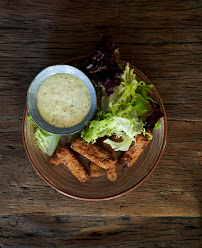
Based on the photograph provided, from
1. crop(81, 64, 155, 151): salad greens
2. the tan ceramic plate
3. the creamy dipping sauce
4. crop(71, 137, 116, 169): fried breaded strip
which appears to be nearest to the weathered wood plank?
the tan ceramic plate

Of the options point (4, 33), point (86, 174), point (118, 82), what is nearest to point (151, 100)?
point (118, 82)

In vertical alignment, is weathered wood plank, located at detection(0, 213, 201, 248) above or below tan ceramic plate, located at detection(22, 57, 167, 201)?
below

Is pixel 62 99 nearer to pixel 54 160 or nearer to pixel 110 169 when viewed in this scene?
pixel 54 160

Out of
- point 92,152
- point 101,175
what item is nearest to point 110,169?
point 101,175

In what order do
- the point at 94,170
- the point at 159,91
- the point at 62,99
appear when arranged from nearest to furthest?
the point at 62,99 → the point at 94,170 → the point at 159,91

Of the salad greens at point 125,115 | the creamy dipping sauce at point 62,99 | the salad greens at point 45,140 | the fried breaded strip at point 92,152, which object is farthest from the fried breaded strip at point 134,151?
the salad greens at point 45,140

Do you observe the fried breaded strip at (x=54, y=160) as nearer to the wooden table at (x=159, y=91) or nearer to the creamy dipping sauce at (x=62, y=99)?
the wooden table at (x=159, y=91)

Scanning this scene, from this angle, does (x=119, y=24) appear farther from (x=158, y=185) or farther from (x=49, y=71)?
(x=158, y=185)

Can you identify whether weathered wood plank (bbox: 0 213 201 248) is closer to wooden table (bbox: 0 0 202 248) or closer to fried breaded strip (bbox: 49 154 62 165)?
wooden table (bbox: 0 0 202 248)
